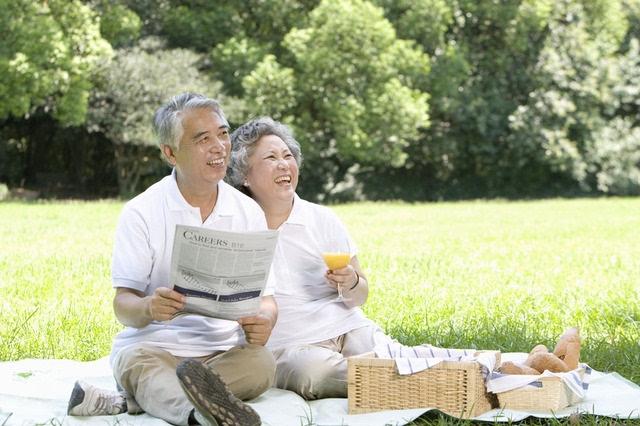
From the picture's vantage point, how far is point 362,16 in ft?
76.7

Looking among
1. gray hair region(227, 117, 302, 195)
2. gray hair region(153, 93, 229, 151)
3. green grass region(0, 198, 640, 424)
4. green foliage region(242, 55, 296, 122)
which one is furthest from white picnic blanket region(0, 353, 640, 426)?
green foliage region(242, 55, 296, 122)

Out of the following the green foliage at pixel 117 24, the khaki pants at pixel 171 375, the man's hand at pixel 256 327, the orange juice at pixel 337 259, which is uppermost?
the green foliage at pixel 117 24

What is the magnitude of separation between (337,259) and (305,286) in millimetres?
524

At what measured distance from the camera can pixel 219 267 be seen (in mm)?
3186

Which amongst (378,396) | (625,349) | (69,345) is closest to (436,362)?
(378,396)

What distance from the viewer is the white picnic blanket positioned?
135 inches

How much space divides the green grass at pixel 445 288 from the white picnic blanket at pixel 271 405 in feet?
0.97

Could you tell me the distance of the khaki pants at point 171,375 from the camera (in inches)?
134

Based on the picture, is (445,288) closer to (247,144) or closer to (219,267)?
(247,144)

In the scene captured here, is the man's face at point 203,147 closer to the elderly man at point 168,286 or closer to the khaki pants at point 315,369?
the elderly man at point 168,286

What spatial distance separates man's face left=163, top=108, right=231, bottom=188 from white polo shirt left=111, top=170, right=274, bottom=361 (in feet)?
0.49

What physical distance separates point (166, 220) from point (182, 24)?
23.2 m

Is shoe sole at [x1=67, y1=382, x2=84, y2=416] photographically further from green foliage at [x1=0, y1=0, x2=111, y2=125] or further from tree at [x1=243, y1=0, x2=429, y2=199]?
tree at [x1=243, y1=0, x2=429, y2=199]

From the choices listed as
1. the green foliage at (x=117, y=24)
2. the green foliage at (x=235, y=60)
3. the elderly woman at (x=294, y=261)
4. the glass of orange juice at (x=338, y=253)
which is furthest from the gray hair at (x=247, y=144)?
the green foliage at (x=235, y=60)
